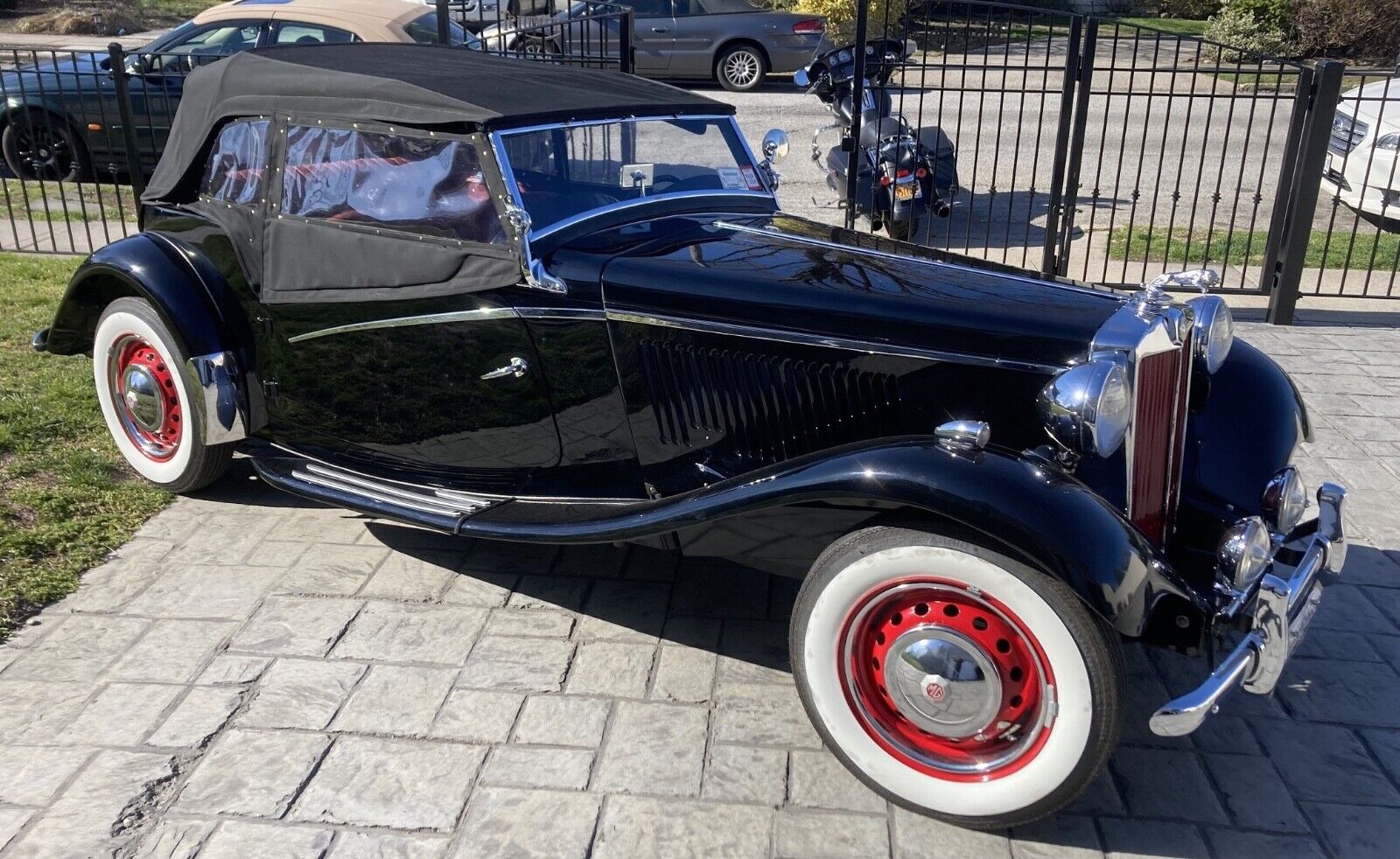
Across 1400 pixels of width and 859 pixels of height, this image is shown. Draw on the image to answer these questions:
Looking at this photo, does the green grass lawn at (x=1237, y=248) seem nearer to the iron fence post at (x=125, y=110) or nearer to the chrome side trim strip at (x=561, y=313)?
the chrome side trim strip at (x=561, y=313)

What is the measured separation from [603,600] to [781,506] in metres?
1.03

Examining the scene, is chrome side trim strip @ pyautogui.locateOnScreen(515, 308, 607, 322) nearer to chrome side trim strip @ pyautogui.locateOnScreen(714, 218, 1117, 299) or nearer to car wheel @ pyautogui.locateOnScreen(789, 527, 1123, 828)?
chrome side trim strip @ pyautogui.locateOnScreen(714, 218, 1117, 299)

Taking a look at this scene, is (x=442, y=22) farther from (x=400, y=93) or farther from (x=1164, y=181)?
(x=1164, y=181)

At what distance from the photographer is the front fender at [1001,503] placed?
98.7 inches

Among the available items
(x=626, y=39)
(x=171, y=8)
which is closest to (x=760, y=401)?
(x=626, y=39)

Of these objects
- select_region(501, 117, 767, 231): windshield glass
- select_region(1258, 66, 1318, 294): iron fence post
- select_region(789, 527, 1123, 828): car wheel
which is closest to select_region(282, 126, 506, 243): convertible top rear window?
select_region(501, 117, 767, 231): windshield glass

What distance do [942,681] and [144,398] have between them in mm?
3314

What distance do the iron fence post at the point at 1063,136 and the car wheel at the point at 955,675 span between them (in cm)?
434

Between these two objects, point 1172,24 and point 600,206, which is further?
point 1172,24

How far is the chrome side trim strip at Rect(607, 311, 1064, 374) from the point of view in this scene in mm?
2975

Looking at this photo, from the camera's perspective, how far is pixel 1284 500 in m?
3.17

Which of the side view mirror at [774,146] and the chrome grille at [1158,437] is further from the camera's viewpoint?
the side view mirror at [774,146]

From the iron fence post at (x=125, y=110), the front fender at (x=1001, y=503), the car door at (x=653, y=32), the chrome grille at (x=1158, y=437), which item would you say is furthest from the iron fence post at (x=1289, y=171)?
the car door at (x=653, y=32)

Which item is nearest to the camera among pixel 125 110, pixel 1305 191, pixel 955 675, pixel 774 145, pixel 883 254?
pixel 955 675
